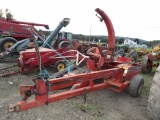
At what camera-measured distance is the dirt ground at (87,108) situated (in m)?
3.36

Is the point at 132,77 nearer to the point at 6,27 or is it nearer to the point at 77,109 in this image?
the point at 77,109

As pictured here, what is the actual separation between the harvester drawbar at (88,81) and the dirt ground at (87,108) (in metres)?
0.32

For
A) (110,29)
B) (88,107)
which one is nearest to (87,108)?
(88,107)

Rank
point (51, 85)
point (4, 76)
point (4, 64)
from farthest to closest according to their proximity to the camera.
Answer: point (4, 64) → point (4, 76) → point (51, 85)

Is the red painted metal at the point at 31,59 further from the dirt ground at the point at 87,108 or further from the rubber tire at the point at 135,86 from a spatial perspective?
the rubber tire at the point at 135,86

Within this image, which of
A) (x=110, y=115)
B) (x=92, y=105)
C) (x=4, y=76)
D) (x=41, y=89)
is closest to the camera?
(x=41, y=89)

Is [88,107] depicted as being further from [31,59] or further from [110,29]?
[31,59]

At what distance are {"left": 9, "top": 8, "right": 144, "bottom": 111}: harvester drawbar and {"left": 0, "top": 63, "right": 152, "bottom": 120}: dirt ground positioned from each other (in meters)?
0.32

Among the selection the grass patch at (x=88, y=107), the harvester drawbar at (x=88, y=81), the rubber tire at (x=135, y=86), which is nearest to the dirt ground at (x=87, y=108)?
the grass patch at (x=88, y=107)

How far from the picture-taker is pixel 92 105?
3953 mm

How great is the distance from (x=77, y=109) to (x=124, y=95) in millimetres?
1743

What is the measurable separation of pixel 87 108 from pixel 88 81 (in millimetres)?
786

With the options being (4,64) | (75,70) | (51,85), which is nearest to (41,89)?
(51,85)

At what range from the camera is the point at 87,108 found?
376 centimetres
